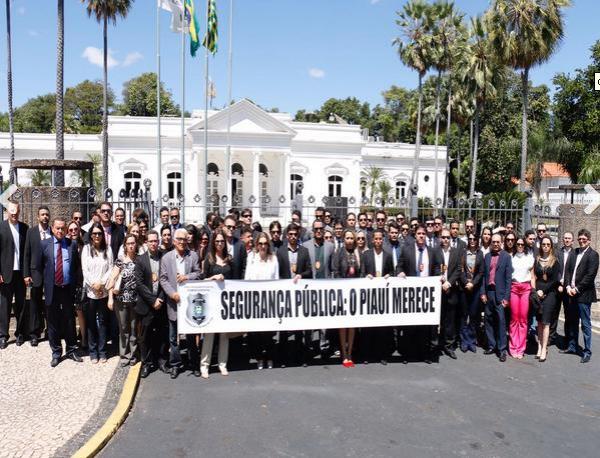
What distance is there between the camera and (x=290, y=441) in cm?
505

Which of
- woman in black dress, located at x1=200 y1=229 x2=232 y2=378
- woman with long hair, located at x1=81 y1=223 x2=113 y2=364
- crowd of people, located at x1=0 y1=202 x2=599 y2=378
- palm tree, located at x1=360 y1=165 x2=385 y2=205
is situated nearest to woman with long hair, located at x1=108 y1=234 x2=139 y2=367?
crowd of people, located at x1=0 y1=202 x2=599 y2=378

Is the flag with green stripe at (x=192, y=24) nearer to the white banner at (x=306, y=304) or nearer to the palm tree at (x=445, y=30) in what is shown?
the palm tree at (x=445, y=30)

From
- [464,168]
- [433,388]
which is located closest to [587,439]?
[433,388]

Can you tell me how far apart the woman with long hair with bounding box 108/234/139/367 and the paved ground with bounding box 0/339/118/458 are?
0.86 feet

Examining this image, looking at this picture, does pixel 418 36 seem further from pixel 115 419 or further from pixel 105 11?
pixel 115 419

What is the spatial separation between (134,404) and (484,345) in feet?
17.0

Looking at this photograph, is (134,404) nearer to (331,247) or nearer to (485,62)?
(331,247)

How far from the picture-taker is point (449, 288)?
300 inches

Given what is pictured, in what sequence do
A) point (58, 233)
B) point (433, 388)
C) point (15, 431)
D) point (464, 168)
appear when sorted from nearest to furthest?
point (15, 431)
point (433, 388)
point (58, 233)
point (464, 168)

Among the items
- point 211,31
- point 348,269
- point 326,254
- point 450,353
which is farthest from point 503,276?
point 211,31

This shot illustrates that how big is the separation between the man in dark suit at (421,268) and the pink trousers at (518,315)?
1200mm

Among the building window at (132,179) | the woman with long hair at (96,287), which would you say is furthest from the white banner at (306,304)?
the building window at (132,179)

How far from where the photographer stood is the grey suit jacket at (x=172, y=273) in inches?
262

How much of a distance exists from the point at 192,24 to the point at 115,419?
63.9 ft
